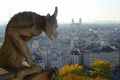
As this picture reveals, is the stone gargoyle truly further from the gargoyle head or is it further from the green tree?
the green tree

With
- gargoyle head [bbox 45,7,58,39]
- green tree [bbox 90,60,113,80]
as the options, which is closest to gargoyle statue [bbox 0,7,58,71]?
gargoyle head [bbox 45,7,58,39]

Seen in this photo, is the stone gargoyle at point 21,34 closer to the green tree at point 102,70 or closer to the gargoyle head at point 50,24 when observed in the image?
the gargoyle head at point 50,24

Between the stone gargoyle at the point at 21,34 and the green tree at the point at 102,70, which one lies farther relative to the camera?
the green tree at the point at 102,70

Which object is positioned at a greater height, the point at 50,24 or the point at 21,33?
the point at 50,24

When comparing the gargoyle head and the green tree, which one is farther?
the green tree

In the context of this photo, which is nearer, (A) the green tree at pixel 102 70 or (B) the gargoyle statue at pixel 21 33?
(B) the gargoyle statue at pixel 21 33

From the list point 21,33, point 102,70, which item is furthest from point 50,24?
point 102,70

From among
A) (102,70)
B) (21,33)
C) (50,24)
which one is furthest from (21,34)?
(102,70)

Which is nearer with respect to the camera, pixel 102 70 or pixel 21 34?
pixel 21 34

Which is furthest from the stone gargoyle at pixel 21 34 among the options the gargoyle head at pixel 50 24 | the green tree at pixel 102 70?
the green tree at pixel 102 70

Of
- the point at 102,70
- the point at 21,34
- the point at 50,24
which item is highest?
the point at 50,24

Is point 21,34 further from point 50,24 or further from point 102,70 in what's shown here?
point 102,70

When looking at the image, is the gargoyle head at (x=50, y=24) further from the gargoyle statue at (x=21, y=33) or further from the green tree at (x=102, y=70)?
the green tree at (x=102, y=70)

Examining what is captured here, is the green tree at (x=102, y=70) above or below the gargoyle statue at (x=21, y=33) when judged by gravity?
below
